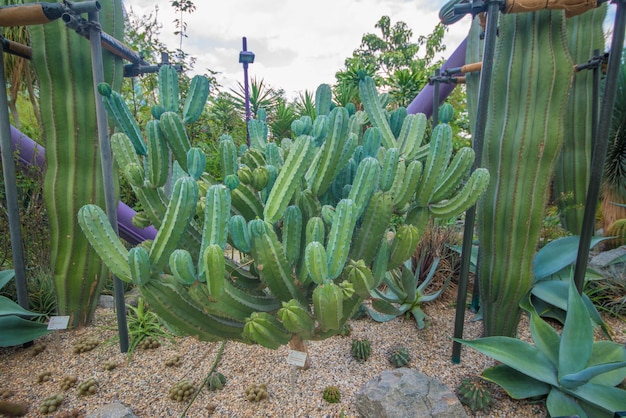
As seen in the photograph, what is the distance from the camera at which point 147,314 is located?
231cm

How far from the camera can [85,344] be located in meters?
2.05

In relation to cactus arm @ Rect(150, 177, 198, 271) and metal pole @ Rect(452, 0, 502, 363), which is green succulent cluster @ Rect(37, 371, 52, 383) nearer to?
cactus arm @ Rect(150, 177, 198, 271)

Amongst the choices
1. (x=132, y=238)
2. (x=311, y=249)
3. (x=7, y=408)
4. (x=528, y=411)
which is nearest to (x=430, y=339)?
(x=528, y=411)

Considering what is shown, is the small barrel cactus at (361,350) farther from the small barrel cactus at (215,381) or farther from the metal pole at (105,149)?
the metal pole at (105,149)

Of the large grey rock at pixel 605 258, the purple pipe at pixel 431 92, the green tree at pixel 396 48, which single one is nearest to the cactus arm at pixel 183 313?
the purple pipe at pixel 431 92

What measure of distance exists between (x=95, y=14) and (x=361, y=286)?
6.28ft

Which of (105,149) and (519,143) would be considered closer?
(519,143)

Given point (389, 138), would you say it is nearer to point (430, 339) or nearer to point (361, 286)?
point (361, 286)

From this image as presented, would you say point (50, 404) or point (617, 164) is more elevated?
point (617, 164)

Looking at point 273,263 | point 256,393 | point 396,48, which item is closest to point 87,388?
point 256,393

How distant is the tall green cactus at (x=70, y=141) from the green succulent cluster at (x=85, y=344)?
0.17 metres

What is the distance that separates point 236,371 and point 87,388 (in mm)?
754

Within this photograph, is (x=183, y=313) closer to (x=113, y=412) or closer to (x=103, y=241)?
(x=103, y=241)

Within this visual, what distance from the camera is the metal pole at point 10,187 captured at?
191 centimetres
